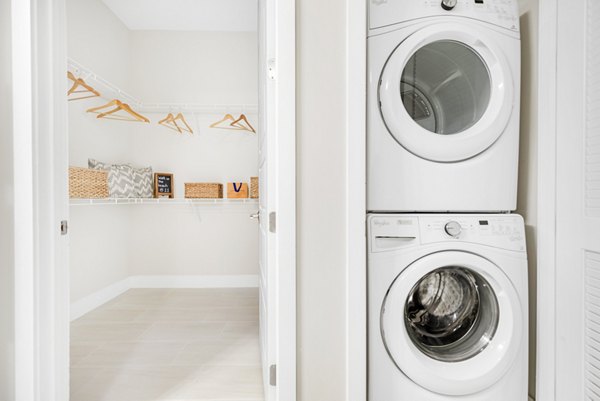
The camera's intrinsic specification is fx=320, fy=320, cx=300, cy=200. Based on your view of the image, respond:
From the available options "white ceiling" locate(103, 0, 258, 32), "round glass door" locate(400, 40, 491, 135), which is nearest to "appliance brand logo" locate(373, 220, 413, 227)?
"round glass door" locate(400, 40, 491, 135)

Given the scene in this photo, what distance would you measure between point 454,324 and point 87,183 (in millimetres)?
2465

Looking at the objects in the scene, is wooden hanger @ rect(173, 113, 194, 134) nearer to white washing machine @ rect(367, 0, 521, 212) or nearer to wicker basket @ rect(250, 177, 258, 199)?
wicker basket @ rect(250, 177, 258, 199)

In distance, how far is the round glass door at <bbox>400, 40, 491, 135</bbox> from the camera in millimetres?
1225

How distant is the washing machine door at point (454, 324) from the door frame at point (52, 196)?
377 mm

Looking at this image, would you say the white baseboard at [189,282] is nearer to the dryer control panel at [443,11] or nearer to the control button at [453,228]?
the control button at [453,228]

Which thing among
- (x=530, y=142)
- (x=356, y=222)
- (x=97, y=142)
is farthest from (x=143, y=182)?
(x=530, y=142)

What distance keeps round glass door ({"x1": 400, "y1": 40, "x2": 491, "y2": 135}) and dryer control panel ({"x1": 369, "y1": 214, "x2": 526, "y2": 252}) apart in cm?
37

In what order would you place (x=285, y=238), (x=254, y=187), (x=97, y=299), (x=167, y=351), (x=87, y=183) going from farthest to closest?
1. (x=254, y=187)
2. (x=97, y=299)
3. (x=87, y=183)
4. (x=167, y=351)
5. (x=285, y=238)

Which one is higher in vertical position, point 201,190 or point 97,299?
point 201,190

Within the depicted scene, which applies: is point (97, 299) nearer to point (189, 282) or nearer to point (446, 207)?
point (189, 282)

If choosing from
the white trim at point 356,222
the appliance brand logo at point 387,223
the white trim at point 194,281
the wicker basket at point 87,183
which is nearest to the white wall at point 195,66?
the wicker basket at point 87,183

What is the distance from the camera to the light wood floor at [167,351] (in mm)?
1564

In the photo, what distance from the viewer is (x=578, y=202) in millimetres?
1096

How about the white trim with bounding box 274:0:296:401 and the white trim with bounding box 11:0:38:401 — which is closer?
the white trim with bounding box 274:0:296:401
